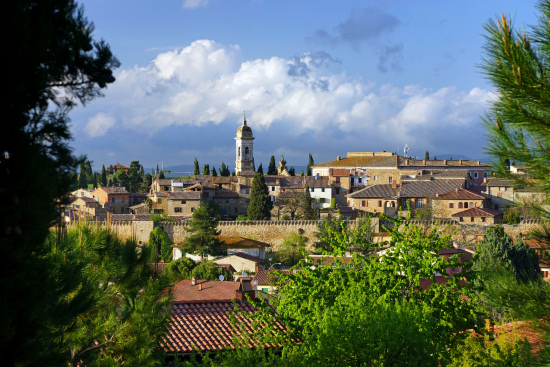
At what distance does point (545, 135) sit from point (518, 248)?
27.2 meters

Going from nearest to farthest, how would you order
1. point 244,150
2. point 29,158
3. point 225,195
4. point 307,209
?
point 29,158 → point 307,209 → point 225,195 → point 244,150

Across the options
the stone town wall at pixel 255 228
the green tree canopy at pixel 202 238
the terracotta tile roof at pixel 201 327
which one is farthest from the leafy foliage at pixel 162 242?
the terracotta tile roof at pixel 201 327

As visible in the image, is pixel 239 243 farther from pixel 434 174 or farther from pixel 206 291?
pixel 434 174

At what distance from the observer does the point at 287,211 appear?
201 feet

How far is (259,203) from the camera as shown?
56.9 meters

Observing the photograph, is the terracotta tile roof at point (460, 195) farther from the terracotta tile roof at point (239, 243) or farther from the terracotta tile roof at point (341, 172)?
the terracotta tile roof at point (239, 243)

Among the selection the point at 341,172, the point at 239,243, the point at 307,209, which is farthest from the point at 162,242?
the point at 341,172

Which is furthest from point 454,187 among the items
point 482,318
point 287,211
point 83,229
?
point 83,229

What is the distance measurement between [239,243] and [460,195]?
21566 mm

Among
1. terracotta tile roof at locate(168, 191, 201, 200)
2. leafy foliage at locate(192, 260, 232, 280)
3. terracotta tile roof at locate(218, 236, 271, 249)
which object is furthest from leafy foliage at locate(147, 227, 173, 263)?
leafy foliage at locate(192, 260, 232, 280)

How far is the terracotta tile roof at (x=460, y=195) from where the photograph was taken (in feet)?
186

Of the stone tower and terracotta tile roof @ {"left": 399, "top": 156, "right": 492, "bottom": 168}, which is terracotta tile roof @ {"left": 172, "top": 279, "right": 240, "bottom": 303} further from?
the stone tower

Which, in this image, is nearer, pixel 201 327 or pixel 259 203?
pixel 201 327

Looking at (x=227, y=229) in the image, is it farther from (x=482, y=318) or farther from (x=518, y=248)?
(x=482, y=318)
